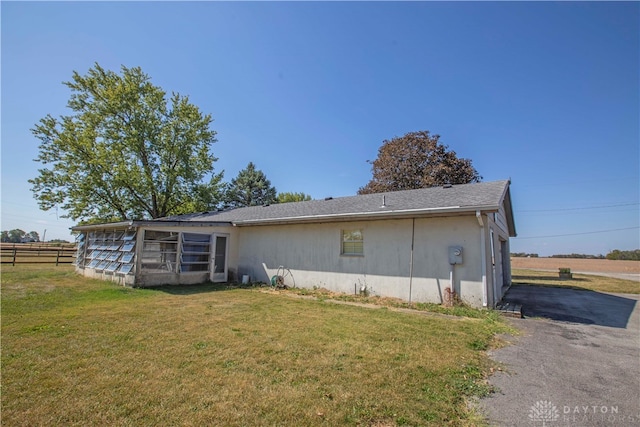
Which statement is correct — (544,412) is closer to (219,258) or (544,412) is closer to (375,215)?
(375,215)

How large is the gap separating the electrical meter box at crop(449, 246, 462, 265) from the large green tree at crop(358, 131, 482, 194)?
1433 cm

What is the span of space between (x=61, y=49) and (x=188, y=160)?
14779 millimetres

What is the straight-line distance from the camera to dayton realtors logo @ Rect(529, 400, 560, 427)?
260cm

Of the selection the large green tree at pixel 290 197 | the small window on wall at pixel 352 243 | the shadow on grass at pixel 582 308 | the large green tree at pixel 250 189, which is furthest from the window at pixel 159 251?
the large green tree at pixel 290 197

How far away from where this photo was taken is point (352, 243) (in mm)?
10055

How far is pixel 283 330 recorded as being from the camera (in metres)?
5.31

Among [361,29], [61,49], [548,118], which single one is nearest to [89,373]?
[361,29]

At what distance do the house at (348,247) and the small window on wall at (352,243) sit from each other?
36mm

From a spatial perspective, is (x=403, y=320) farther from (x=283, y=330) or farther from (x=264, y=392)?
(x=264, y=392)

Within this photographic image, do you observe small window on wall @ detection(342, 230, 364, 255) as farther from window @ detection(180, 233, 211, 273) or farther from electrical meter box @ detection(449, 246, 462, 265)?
window @ detection(180, 233, 211, 273)

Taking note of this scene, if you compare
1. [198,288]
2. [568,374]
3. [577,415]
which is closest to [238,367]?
[577,415]

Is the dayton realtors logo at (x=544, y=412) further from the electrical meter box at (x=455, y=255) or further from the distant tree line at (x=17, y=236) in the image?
the distant tree line at (x=17, y=236)

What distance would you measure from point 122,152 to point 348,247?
827 inches

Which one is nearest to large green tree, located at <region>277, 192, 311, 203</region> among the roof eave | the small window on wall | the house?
the house
